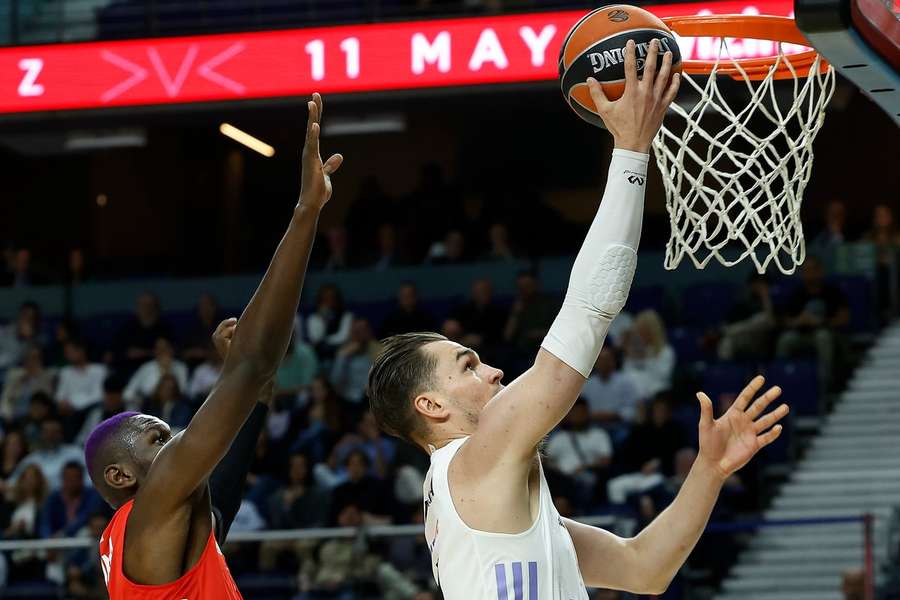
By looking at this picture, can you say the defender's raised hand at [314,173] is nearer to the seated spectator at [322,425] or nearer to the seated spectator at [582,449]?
the seated spectator at [582,449]

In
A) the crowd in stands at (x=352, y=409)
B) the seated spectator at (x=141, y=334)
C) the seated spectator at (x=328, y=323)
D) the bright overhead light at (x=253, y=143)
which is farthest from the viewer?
the bright overhead light at (x=253, y=143)

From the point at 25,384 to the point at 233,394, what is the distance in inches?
365

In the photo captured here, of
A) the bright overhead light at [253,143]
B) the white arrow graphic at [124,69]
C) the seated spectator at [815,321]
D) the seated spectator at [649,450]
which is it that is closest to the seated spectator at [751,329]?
the seated spectator at [815,321]

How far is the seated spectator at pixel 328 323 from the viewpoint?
439 inches

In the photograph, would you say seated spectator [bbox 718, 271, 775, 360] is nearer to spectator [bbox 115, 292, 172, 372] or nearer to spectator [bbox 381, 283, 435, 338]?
spectator [bbox 381, 283, 435, 338]

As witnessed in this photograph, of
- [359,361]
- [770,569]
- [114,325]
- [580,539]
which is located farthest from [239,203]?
[580,539]

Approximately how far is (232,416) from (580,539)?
86 cm

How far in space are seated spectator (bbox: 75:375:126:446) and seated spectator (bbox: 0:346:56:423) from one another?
654 millimetres

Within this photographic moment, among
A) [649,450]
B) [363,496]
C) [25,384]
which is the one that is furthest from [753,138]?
[25,384]

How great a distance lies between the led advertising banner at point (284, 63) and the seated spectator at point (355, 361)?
9.49 ft

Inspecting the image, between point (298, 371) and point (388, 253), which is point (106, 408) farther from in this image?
point (388, 253)

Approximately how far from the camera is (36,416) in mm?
10695

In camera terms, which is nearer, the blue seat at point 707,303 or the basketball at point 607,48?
the basketball at point 607,48

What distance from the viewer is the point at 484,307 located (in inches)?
424
